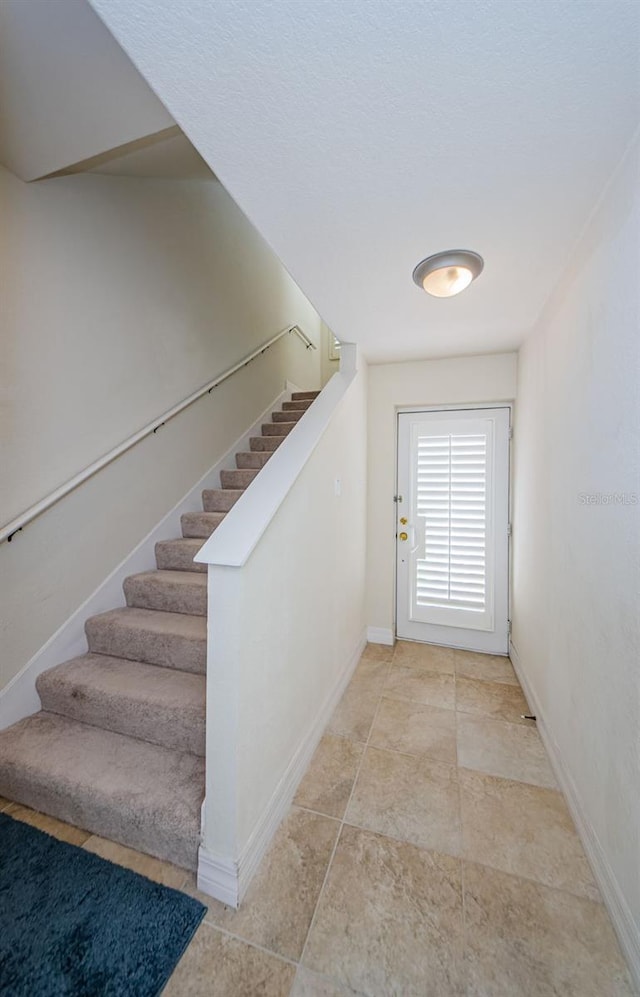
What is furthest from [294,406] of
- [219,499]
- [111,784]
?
[111,784]

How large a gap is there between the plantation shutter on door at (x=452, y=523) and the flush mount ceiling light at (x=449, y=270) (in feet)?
4.42

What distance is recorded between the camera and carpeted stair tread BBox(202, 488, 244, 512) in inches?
107

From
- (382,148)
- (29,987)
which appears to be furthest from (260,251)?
(29,987)

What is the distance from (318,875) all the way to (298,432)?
65.8 inches

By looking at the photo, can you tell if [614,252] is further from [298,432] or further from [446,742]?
[446,742]

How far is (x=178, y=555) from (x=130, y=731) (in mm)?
972

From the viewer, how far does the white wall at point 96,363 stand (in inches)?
65.0

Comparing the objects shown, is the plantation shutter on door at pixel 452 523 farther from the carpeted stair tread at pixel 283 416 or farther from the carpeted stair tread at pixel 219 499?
the carpeted stair tread at pixel 283 416

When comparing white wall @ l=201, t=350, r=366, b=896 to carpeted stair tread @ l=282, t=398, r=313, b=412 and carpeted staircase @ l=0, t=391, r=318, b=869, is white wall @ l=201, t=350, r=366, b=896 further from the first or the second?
carpeted stair tread @ l=282, t=398, r=313, b=412

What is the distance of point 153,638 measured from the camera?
1.82 meters

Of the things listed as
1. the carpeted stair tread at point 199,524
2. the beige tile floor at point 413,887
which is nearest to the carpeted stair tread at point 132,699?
the beige tile floor at point 413,887

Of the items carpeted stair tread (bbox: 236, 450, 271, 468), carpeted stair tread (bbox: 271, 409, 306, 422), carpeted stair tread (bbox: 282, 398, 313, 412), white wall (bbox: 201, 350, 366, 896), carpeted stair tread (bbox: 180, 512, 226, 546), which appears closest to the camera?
white wall (bbox: 201, 350, 366, 896)

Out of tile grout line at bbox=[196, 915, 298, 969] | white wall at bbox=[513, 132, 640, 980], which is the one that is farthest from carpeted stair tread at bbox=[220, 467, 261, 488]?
tile grout line at bbox=[196, 915, 298, 969]

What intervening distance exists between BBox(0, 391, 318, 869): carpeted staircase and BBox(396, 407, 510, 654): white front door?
164 cm
